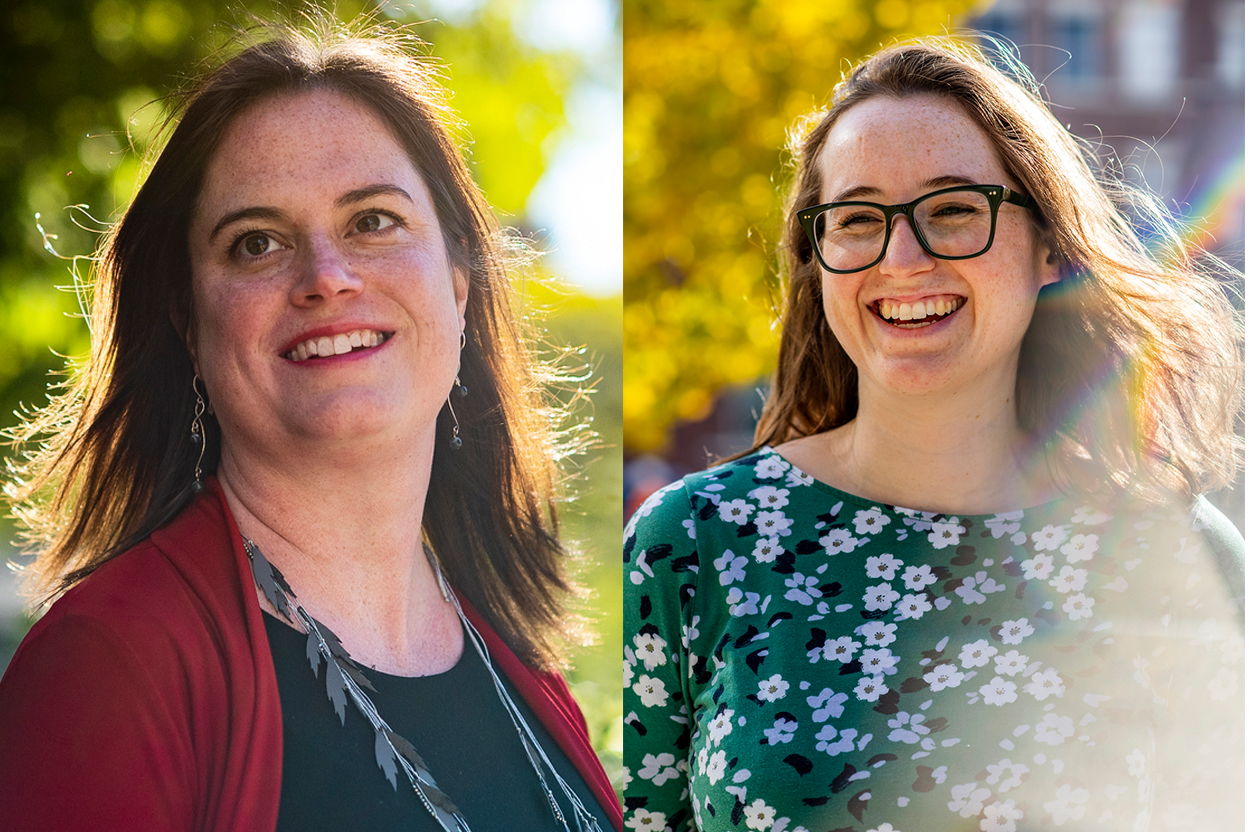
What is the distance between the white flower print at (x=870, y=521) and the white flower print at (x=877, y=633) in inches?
5.7

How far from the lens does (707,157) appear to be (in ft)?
13.9

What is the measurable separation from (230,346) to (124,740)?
42cm

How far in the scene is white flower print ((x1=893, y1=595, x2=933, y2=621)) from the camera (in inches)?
59.2

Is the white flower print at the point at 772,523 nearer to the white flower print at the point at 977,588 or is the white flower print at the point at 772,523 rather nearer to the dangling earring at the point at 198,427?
the white flower print at the point at 977,588

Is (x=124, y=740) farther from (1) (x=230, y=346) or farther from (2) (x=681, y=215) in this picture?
(2) (x=681, y=215)

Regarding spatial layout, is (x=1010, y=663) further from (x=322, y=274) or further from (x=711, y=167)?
(x=711, y=167)

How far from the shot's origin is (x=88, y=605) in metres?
1.10

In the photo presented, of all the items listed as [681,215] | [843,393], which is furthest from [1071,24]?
[843,393]

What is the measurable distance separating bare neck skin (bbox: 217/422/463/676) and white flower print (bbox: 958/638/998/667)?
27.9 inches

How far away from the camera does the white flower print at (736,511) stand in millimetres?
1579

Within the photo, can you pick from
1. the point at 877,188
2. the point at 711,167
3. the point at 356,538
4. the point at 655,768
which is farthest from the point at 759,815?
the point at 711,167

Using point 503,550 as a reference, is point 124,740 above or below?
below

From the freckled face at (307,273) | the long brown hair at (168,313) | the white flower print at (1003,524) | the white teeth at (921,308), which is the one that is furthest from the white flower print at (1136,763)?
the freckled face at (307,273)

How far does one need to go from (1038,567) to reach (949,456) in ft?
0.67
